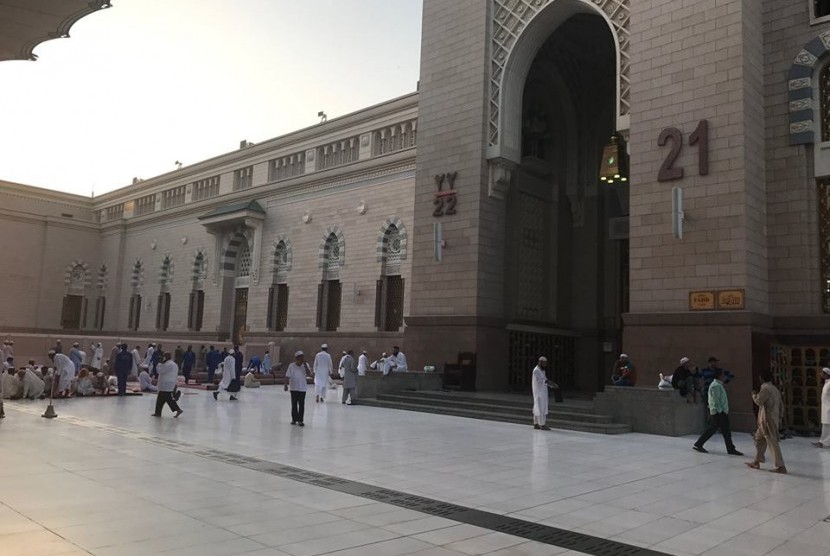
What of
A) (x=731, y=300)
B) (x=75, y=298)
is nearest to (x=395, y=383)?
(x=731, y=300)

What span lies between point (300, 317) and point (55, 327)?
20959 millimetres

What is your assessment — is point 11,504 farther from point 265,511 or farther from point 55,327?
point 55,327

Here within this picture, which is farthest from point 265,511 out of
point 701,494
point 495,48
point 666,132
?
point 495,48

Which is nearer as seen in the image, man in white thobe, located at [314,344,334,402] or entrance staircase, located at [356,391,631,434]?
entrance staircase, located at [356,391,631,434]

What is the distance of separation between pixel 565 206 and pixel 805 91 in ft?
27.1

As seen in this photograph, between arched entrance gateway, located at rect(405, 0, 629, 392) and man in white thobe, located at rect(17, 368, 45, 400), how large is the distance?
8749mm

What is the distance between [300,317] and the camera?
2598 centimetres

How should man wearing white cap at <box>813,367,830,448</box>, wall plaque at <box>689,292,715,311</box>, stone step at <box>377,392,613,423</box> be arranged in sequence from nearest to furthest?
man wearing white cap at <box>813,367,830,448</box>, wall plaque at <box>689,292,715,311</box>, stone step at <box>377,392,613,423</box>

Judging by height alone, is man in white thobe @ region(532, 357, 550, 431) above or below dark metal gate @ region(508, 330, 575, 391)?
below

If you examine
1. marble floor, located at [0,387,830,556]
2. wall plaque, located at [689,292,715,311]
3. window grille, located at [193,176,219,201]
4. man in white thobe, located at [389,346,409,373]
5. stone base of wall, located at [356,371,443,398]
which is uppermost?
window grille, located at [193,176,219,201]

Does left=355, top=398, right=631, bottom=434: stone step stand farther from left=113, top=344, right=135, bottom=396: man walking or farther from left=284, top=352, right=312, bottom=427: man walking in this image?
left=113, top=344, right=135, bottom=396: man walking

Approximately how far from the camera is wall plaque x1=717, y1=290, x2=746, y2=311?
1134cm

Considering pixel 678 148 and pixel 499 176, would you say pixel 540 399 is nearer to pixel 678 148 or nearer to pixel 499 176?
pixel 678 148

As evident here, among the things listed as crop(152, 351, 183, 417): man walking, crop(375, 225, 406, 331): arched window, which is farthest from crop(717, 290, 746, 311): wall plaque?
crop(375, 225, 406, 331): arched window
